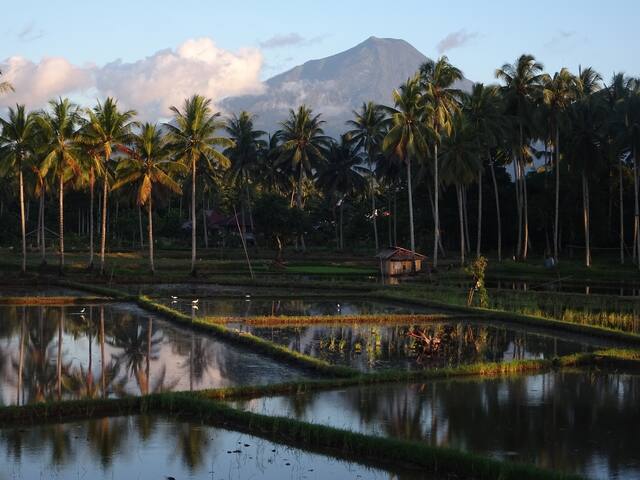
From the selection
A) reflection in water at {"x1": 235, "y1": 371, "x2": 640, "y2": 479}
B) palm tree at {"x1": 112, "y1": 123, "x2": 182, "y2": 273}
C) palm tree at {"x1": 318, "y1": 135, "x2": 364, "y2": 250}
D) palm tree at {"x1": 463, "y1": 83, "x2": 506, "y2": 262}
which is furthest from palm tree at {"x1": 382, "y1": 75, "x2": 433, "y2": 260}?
reflection in water at {"x1": 235, "y1": 371, "x2": 640, "y2": 479}

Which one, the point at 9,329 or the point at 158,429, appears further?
the point at 9,329

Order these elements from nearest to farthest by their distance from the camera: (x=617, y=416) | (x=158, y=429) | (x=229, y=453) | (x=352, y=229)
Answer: (x=229, y=453), (x=158, y=429), (x=617, y=416), (x=352, y=229)

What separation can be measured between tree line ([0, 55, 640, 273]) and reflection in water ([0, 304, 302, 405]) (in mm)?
9675

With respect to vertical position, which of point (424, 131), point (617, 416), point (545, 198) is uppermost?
point (424, 131)

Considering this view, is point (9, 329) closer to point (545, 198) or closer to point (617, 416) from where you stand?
point (617, 416)

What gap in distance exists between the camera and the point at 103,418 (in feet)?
40.6

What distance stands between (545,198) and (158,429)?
148ft

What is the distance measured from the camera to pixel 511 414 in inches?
499

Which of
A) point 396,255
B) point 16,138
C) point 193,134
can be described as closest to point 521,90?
point 396,255

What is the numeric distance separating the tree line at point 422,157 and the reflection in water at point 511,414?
18257 mm

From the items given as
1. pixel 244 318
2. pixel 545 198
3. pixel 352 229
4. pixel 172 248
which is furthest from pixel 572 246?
pixel 244 318

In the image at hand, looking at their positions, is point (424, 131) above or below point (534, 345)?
above

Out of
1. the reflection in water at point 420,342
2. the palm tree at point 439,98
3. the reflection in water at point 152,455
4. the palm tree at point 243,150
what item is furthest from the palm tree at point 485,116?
the reflection in water at point 152,455

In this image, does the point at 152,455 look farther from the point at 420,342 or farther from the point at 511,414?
the point at 420,342
